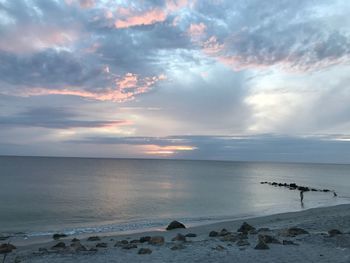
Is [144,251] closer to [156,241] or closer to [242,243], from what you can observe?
[156,241]

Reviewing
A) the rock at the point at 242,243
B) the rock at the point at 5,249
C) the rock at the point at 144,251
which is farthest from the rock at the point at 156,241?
the rock at the point at 5,249

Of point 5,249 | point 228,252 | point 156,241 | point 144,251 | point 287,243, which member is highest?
point 287,243

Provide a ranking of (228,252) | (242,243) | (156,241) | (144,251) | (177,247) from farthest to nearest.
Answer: (156,241)
(242,243)
(177,247)
(144,251)
(228,252)

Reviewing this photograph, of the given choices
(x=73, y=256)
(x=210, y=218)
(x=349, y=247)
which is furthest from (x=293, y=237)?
(x=210, y=218)

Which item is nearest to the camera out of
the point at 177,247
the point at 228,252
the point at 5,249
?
the point at 228,252

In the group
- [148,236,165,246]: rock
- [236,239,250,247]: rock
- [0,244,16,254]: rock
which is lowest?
[0,244,16,254]: rock

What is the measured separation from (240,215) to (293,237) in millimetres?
18662

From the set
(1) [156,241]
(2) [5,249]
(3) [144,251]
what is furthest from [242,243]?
(2) [5,249]

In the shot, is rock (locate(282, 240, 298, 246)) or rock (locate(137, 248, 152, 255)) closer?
rock (locate(137, 248, 152, 255))

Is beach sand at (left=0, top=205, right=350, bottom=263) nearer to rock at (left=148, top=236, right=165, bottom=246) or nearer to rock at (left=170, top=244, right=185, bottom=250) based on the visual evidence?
rock at (left=170, top=244, right=185, bottom=250)

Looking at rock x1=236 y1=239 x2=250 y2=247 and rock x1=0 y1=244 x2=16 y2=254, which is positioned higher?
rock x1=236 y1=239 x2=250 y2=247

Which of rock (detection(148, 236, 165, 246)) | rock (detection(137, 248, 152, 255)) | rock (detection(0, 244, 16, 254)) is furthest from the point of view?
rock (detection(0, 244, 16, 254))

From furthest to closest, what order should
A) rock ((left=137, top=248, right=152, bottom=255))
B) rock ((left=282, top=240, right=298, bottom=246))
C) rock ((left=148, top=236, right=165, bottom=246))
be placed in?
rock ((left=148, top=236, right=165, bottom=246)), rock ((left=282, top=240, right=298, bottom=246)), rock ((left=137, top=248, right=152, bottom=255))

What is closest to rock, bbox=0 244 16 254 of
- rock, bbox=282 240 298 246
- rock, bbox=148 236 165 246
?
rock, bbox=148 236 165 246
